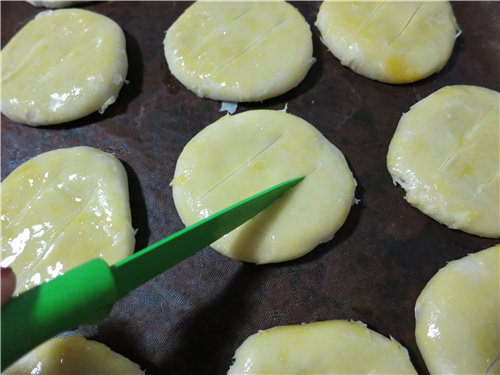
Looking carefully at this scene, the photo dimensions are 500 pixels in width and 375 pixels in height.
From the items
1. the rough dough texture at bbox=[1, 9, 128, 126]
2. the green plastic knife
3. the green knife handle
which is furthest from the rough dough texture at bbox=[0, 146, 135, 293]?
the green knife handle

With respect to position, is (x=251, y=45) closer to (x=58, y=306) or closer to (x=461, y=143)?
(x=461, y=143)

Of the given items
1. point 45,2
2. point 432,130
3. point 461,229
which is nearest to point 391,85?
point 432,130

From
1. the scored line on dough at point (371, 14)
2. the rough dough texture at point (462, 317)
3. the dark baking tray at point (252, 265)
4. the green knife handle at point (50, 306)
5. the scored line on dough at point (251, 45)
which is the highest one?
the green knife handle at point (50, 306)

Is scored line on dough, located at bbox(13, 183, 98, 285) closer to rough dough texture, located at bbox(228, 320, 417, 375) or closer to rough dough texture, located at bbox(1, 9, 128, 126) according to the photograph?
rough dough texture, located at bbox(1, 9, 128, 126)

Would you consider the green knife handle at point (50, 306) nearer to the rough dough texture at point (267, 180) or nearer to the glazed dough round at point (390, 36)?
the rough dough texture at point (267, 180)

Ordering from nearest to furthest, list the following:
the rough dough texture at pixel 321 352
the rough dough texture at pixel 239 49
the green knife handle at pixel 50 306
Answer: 1. the green knife handle at pixel 50 306
2. the rough dough texture at pixel 321 352
3. the rough dough texture at pixel 239 49

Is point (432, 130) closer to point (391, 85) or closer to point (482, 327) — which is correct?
point (391, 85)

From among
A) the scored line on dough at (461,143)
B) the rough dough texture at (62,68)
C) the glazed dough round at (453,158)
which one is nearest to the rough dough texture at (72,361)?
the rough dough texture at (62,68)
